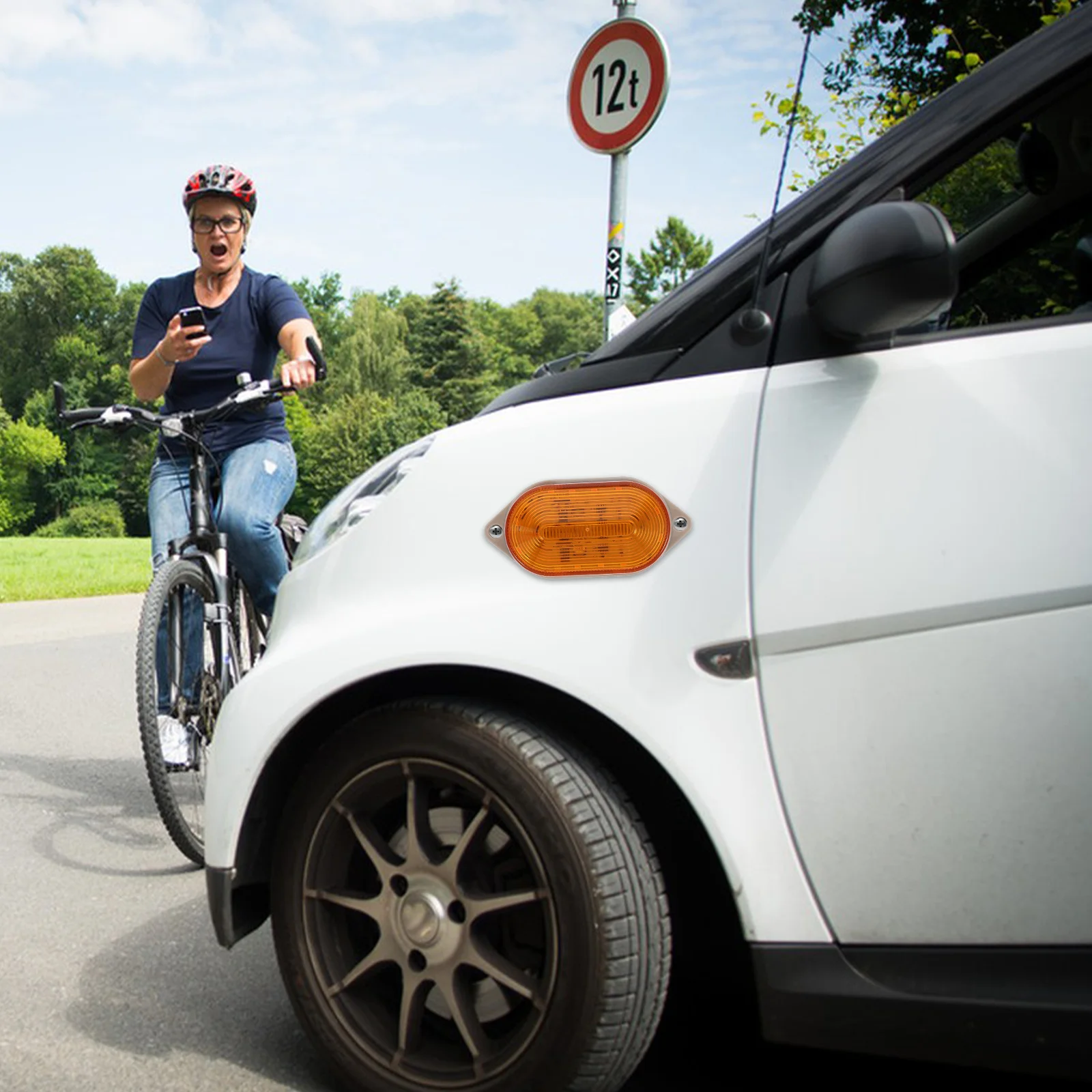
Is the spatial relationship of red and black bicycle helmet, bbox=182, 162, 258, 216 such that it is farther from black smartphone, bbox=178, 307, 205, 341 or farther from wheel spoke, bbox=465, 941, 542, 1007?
wheel spoke, bbox=465, 941, 542, 1007

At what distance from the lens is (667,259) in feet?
305

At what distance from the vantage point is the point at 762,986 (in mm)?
2020

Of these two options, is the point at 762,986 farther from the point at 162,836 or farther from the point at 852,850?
→ the point at 162,836

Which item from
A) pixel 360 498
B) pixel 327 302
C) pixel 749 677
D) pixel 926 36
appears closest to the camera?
pixel 749 677

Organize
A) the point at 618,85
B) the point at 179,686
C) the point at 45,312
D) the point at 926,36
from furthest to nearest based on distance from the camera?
the point at 45,312
the point at 926,36
the point at 618,85
the point at 179,686

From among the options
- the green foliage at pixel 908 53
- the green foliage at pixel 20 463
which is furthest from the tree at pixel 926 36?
the green foliage at pixel 20 463

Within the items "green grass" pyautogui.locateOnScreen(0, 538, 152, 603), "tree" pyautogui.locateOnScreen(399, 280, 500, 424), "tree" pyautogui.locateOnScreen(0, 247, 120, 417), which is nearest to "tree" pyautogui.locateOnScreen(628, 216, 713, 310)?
"tree" pyautogui.locateOnScreen(399, 280, 500, 424)

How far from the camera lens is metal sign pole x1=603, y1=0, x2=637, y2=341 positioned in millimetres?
6969

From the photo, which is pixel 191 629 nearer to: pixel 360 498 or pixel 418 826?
pixel 360 498

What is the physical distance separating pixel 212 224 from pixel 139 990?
243 cm

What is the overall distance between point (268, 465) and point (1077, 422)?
2956 mm

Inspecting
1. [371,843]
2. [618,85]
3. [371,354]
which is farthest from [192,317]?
[371,354]

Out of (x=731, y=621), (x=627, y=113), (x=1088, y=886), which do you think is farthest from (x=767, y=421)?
(x=627, y=113)

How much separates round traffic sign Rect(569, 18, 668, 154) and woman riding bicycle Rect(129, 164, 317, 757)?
2.80 meters
